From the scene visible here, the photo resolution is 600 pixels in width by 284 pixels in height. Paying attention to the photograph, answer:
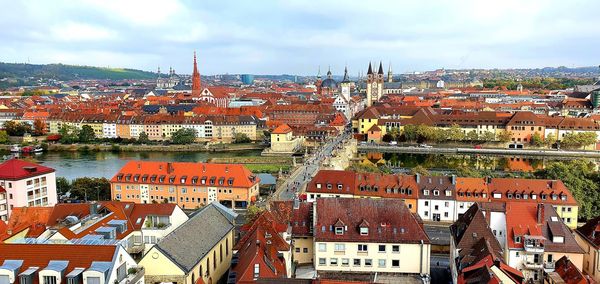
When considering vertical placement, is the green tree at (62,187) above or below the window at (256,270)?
below

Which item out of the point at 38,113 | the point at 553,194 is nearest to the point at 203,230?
the point at 553,194

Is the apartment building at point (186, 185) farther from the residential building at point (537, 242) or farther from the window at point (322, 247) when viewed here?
the residential building at point (537, 242)

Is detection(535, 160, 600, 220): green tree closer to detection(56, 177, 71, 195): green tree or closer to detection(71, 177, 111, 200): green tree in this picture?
detection(71, 177, 111, 200): green tree

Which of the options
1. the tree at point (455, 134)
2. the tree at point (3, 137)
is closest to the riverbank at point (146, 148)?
the tree at point (3, 137)

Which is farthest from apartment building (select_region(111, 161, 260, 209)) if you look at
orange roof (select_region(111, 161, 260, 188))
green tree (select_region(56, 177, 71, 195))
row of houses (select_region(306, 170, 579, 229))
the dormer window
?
the dormer window

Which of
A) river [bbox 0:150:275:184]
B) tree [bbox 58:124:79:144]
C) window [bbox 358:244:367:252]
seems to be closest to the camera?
window [bbox 358:244:367:252]

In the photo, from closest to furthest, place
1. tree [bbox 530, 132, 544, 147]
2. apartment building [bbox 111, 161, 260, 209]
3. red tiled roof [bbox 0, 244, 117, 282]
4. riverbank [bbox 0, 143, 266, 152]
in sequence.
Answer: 1. red tiled roof [bbox 0, 244, 117, 282]
2. apartment building [bbox 111, 161, 260, 209]
3. tree [bbox 530, 132, 544, 147]
4. riverbank [bbox 0, 143, 266, 152]

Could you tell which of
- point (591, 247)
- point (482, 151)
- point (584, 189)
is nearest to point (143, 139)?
point (482, 151)
